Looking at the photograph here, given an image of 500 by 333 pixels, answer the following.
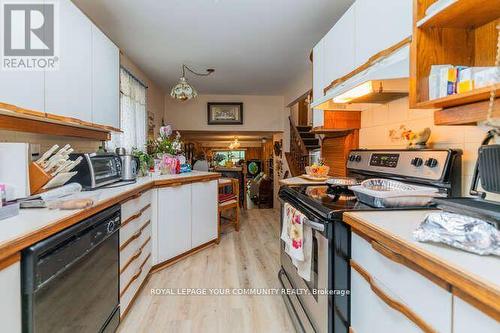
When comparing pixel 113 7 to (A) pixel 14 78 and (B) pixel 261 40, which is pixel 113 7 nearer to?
(A) pixel 14 78

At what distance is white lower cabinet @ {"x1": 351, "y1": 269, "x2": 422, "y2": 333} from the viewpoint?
81 centimetres

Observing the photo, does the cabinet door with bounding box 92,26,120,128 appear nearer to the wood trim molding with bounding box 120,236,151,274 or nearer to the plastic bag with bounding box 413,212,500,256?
the wood trim molding with bounding box 120,236,151,274

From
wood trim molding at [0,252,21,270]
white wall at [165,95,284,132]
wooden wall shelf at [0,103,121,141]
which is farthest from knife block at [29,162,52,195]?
white wall at [165,95,284,132]

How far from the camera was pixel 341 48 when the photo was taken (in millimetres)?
1894

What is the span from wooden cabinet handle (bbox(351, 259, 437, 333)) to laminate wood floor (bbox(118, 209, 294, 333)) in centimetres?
92

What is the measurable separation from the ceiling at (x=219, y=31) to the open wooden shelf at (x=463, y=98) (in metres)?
1.42

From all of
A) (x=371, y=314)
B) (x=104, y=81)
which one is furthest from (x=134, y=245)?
(x=371, y=314)

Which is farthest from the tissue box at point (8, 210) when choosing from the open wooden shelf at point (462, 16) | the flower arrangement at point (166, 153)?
the flower arrangement at point (166, 153)

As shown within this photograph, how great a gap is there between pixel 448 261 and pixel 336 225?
0.54m

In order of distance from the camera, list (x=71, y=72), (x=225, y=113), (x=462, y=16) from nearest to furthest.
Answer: (x=462, y=16)
(x=71, y=72)
(x=225, y=113)

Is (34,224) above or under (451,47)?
under

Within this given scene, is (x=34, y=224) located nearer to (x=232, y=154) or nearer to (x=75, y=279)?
(x=75, y=279)

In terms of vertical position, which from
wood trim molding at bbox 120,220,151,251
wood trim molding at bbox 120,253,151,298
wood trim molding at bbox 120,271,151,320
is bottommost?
wood trim molding at bbox 120,271,151,320

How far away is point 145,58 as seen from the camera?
10.5ft
